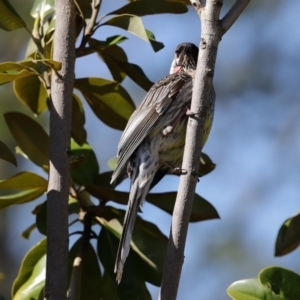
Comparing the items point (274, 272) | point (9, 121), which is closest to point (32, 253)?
point (9, 121)

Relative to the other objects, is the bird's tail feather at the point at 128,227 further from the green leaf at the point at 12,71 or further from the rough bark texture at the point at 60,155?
the green leaf at the point at 12,71

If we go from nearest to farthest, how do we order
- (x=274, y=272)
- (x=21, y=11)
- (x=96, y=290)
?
(x=274, y=272)
(x=96, y=290)
(x=21, y=11)

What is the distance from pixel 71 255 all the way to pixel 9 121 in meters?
0.61

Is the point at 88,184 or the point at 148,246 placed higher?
the point at 88,184

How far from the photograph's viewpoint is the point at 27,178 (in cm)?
325

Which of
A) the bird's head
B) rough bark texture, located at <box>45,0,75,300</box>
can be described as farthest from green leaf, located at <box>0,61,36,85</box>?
the bird's head

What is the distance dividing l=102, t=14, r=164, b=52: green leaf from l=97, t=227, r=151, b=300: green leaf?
817 millimetres

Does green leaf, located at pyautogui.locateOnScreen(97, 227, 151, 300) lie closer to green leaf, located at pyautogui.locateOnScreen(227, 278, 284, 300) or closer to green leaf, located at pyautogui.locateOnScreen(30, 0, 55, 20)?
green leaf, located at pyautogui.locateOnScreen(227, 278, 284, 300)

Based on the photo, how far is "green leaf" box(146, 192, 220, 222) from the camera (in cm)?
330

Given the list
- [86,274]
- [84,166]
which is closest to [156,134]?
[84,166]

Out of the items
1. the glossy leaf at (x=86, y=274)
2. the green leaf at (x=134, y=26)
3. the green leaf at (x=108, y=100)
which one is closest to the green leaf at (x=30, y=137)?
the green leaf at (x=108, y=100)

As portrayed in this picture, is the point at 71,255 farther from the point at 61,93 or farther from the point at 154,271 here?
the point at 61,93

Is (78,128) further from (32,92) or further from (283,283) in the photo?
(283,283)

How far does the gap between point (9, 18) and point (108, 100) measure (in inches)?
21.6
